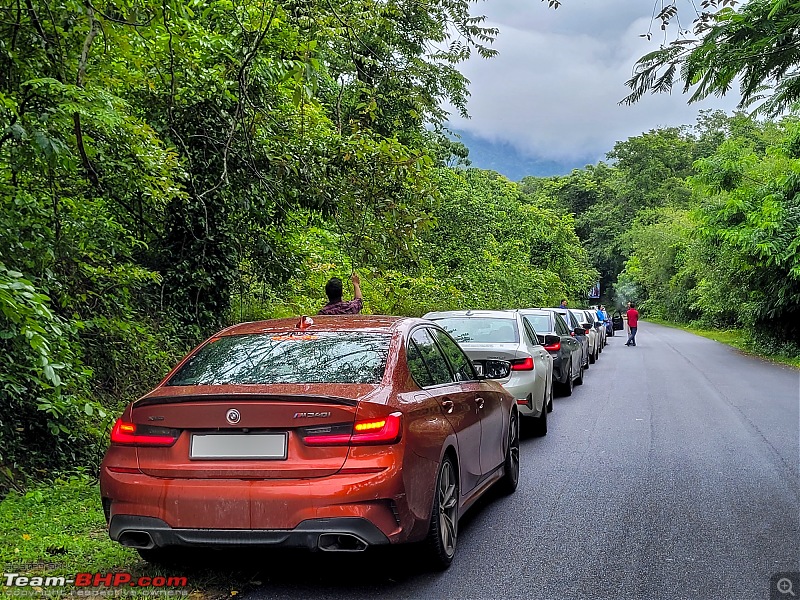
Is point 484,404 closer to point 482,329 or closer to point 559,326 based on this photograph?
point 482,329

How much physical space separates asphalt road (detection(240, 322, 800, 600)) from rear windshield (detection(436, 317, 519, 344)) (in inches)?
56.5

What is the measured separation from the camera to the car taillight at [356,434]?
445cm

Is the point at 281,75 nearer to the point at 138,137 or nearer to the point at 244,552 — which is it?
the point at 138,137

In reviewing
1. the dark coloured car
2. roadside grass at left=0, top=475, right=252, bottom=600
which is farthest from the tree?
the dark coloured car

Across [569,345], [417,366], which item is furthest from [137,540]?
[569,345]

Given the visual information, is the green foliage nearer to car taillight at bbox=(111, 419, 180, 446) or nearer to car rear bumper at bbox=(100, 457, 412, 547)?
car taillight at bbox=(111, 419, 180, 446)

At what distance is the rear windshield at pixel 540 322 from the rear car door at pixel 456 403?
31.5 feet

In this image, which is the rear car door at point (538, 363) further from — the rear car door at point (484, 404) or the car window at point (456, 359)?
the car window at point (456, 359)

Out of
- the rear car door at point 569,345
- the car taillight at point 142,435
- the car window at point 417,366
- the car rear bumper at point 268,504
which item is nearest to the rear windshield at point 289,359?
the car window at point 417,366

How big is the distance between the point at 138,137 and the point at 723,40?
5.45 meters

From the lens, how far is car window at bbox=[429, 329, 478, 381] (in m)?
6.43

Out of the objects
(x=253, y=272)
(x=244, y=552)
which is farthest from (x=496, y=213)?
(x=244, y=552)

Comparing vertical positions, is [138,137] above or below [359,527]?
above

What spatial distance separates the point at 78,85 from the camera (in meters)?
7.13
